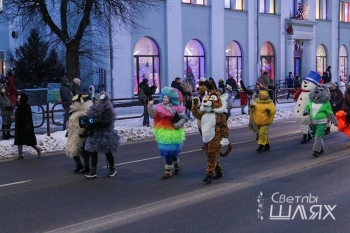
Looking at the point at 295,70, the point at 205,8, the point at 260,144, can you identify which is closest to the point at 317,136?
the point at 260,144

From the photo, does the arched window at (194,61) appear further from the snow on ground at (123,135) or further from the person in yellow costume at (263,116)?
the person in yellow costume at (263,116)

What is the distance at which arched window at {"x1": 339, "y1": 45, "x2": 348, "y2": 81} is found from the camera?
4627 cm

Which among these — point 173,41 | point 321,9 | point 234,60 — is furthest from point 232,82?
point 321,9

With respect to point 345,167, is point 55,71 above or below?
above

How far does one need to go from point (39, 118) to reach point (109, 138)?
816cm

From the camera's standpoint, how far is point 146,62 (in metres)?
29.7

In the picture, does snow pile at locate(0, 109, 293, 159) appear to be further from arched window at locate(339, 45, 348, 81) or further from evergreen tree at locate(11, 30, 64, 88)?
arched window at locate(339, 45, 348, 81)

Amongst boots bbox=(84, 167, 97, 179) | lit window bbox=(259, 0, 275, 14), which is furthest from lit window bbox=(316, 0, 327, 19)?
boots bbox=(84, 167, 97, 179)

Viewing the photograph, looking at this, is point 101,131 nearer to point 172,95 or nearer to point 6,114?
point 172,95

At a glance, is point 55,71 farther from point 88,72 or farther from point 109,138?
point 109,138

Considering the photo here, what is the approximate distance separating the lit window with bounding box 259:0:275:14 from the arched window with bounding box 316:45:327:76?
7.04 meters

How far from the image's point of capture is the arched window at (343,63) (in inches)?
1821

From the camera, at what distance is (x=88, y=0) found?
1989cm

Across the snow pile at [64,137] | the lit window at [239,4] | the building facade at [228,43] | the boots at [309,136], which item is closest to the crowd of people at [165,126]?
the snow pile at [64,137]
